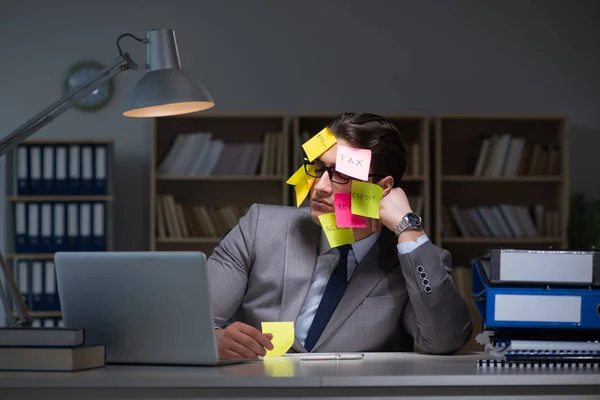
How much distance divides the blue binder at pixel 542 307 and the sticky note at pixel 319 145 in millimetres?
578

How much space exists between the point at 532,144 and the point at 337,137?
3.37 m

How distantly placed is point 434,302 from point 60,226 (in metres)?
3.34

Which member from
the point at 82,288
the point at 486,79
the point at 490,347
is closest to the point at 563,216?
the point at 486,79

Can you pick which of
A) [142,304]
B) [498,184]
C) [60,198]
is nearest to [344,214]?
[142,304]

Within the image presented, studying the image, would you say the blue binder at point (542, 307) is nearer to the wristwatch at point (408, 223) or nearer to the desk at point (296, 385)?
the desk at point (296, 385)

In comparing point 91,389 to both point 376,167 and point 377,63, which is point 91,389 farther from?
point 377,63

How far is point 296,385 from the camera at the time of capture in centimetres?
154

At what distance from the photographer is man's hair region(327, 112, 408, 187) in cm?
227

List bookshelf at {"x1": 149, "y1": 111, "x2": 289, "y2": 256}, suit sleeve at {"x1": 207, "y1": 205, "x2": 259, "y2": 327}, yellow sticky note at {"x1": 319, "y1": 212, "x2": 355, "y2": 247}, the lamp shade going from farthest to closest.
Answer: bookshelf at {"x1": 149, "y1": 111, "x2": 289, "y2": 256} < the lamp shade < suit sleeve at {"x1": 207, "y1": 205, "x2": 259, "y2": 327} < yellow sticky note at {"x1": 319, "y1": 212, "x2": 355, "y2": 247}

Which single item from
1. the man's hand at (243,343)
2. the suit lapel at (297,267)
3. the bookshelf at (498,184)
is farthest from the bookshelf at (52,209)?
the man's hand at (243,343)

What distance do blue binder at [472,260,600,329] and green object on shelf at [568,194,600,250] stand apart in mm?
3072

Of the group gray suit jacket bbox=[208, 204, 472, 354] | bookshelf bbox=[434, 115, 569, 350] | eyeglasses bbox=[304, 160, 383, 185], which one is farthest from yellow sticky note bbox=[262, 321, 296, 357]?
bookshelf bbox=[434, 115, 569, 350]

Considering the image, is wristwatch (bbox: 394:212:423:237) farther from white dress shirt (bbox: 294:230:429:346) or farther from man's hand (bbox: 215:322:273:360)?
man's hand (bbox: 215:322:273:360)

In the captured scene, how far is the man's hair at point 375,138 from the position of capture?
227cm
